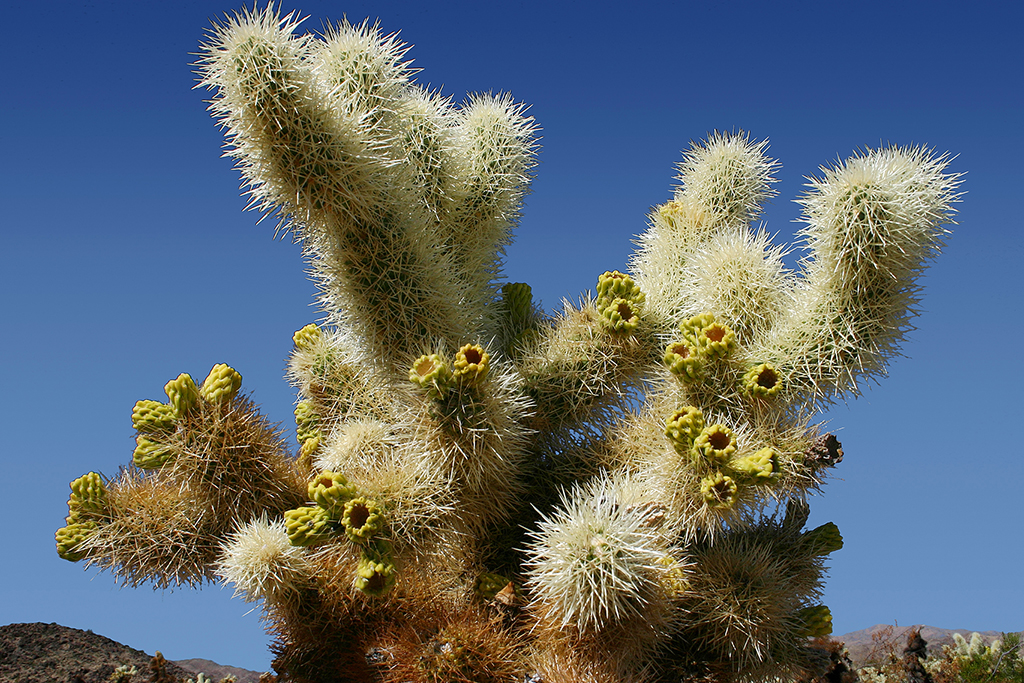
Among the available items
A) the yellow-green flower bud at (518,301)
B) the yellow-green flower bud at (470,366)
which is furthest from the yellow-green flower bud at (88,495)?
the yellow-green flower bud at (518,301)

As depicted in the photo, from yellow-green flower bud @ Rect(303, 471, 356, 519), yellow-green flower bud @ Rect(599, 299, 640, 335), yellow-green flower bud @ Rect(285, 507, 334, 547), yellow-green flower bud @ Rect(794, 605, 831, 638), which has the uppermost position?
yellow-green flower bud @ Rect(599, 299, 640, 335)

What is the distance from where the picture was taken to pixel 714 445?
11.6 feet

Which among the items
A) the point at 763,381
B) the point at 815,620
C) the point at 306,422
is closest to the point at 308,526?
the point at 306,422

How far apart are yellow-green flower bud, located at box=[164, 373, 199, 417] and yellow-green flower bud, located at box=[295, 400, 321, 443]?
119 cm

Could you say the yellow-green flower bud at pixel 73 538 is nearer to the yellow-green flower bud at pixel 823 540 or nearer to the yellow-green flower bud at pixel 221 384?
the yellow-green flower bud at pixel 221 384

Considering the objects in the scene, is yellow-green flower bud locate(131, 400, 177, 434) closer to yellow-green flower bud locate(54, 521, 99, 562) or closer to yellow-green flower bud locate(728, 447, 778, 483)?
yellow-green flower bud locate(54, 521, 99, 562)

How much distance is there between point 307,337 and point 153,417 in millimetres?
1266

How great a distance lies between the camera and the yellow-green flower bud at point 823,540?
4.32 metres

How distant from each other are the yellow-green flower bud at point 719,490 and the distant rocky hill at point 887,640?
12.1 feet

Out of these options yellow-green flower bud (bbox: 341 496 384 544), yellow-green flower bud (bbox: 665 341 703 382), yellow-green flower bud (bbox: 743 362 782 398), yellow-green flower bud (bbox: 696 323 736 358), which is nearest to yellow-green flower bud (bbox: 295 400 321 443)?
yellow-green flower bud (bbox: 341 496 384 544)


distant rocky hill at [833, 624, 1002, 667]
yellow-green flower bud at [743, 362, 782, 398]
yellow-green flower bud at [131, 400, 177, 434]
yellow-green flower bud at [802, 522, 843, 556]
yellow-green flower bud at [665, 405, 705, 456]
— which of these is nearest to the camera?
yellow-green flower bud at [665, 405, 705, 456]

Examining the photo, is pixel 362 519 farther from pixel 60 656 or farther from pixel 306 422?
pixel 60 656

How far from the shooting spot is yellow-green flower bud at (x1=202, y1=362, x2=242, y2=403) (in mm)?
3979

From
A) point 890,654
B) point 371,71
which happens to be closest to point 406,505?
point 371,71
